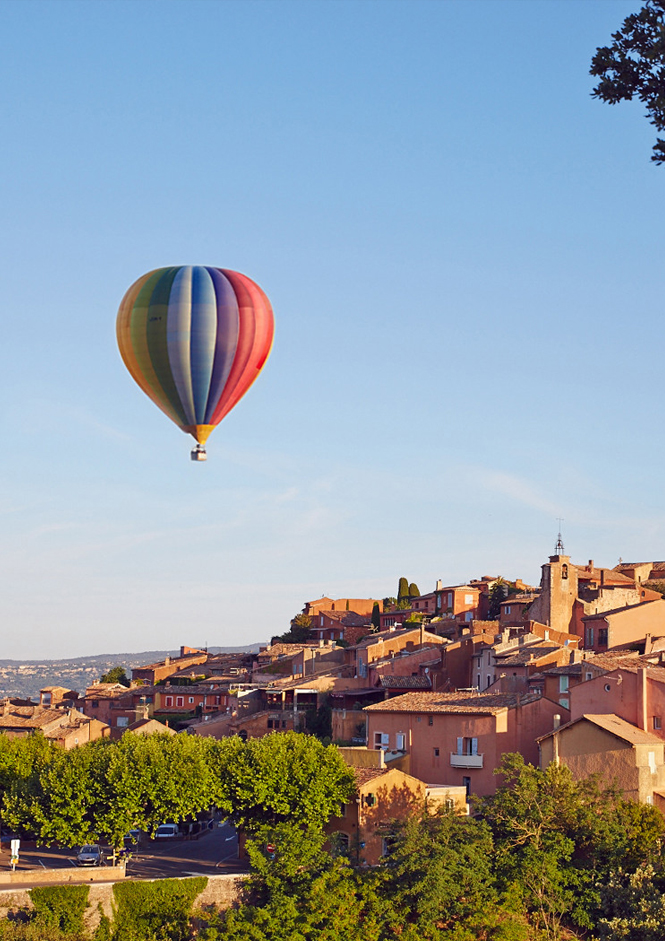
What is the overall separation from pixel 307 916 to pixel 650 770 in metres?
11.7

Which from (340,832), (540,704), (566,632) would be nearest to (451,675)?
(566,632)

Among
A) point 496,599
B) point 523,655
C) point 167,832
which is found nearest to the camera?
point 167,832

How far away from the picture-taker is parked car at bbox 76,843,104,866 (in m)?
41.2

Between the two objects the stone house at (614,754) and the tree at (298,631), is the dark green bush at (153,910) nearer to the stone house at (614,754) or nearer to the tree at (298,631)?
the stone house at (614,754)

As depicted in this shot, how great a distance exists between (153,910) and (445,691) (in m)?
21.5

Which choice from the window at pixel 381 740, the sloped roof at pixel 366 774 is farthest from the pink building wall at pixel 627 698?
the window at pixel 381 740

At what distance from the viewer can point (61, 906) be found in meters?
35.6

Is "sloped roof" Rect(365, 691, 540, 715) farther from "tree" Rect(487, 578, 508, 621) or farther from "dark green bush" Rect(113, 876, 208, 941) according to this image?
"tree" Rect(487, 578, 508, 621)

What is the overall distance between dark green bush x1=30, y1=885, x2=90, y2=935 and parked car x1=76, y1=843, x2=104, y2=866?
4.81 metres

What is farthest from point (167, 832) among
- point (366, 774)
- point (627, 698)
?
point (627, 698)

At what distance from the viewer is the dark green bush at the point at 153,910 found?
36.2m

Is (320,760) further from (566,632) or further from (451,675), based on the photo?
(566,632)

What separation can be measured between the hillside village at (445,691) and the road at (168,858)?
446 cm

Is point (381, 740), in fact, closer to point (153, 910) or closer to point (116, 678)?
point (153, 910)
